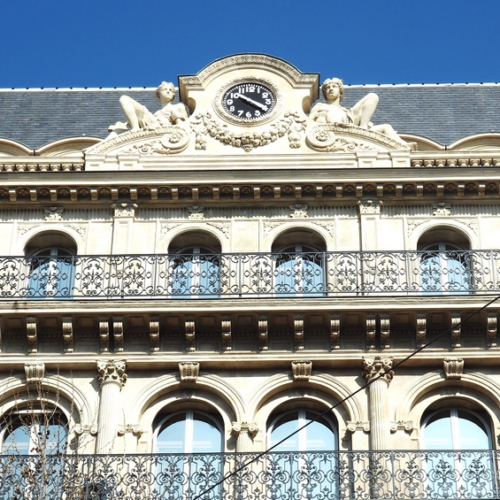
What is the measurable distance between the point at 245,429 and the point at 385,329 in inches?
107

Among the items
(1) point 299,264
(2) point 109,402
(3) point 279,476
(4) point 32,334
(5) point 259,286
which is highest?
(1) point 299,264

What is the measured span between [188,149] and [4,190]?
3335 mm

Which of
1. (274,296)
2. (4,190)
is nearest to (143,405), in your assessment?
(274,296)

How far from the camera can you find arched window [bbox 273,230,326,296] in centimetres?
2269

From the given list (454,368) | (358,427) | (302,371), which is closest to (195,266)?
(302,371)

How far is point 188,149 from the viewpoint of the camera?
24.8m

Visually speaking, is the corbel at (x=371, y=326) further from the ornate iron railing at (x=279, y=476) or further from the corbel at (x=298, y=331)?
the ornate iron railing at (x=279, y=476)

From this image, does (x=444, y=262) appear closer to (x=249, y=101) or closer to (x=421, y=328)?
(x=421, y=328)

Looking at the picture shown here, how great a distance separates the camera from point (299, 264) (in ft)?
76.7

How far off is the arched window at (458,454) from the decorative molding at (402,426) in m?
0.35

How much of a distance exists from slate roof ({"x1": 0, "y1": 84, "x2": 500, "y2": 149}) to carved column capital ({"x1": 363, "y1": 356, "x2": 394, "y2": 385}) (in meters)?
6.47

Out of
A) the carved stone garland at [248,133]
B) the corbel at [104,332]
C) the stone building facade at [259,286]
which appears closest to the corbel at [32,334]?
the stone building facade at [259,286]

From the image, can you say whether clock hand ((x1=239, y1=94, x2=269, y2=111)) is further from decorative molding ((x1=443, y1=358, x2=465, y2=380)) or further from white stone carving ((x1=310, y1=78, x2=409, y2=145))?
decorative molding ((x1=443, y1=358, x2=465, y2=380))

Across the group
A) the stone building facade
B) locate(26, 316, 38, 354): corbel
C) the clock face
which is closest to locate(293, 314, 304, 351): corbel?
the stone building facade
